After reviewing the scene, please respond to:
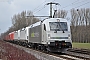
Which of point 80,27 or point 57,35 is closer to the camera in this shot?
point 57,35

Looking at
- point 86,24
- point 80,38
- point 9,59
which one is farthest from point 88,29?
point 9,59

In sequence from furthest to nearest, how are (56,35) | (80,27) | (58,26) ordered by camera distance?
(80,27) < (58,26) < (56,35)

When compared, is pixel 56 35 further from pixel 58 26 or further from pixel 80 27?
pixel 80 27

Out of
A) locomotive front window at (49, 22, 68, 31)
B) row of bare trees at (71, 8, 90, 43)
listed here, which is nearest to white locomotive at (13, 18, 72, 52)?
locomotive front window at (49, 22, 68, 31)

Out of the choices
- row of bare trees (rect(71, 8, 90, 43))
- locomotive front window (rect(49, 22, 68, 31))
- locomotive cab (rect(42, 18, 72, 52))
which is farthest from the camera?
row of bare trees (rect(71, 8, 90, 43))

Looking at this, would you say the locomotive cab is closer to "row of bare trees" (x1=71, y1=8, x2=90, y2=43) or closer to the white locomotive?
the white locomotive

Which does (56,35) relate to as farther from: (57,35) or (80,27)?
(80,27)

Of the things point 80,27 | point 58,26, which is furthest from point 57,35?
point 80,27

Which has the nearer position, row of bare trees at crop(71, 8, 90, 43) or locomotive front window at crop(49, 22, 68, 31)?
locomotive front window at crop(49, 22, 68, 31)

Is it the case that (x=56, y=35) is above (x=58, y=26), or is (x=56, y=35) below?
below

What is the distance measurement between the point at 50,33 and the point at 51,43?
3.40 ft

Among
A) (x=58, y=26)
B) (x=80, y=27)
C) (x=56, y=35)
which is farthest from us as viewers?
(x=80, y=27)

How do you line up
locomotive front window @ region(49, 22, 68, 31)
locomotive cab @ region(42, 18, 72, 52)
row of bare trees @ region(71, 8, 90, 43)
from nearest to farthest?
locomotive cab @ region(42, 18, 72, 52), locomotive front window @ region(49, 22, 68, 31), row of bare trees @ region(71, 8, 90, 43)

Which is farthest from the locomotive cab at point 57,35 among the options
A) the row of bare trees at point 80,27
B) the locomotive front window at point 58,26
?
the row of bare trees at point 80,27
